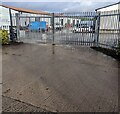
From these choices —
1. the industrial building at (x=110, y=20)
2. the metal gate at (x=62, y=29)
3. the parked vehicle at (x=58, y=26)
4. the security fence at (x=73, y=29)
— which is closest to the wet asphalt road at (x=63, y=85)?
the industrial building at (x=110, y=20)

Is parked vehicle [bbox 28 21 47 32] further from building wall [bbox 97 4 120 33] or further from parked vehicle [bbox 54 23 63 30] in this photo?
building wall [bbox 97 4 120 33]

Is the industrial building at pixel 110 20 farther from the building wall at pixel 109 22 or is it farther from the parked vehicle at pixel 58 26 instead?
the parked vehicle at pixel 58 26

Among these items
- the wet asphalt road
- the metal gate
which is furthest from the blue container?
the wet asphalt road

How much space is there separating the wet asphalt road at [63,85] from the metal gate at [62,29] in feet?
14.9

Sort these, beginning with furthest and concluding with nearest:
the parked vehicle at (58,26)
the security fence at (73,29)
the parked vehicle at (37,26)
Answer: the parked vehicle at (37,26), the parked vehicle at (58,26), the security fence at (73,29)

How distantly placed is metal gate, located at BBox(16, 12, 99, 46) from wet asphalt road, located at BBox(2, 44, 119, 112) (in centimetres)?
454

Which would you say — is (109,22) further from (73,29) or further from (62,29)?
(62,29)

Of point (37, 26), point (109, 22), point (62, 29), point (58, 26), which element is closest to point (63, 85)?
point (109, 22)

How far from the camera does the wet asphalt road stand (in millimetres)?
3441

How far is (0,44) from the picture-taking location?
11.1 meters

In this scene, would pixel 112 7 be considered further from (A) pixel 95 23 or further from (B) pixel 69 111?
(B) pixel 69 111

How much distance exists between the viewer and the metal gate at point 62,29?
1043 centimetres

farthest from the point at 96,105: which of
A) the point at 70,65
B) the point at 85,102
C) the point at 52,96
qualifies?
the point at 70,65

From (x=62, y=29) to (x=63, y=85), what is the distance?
7.80 m
